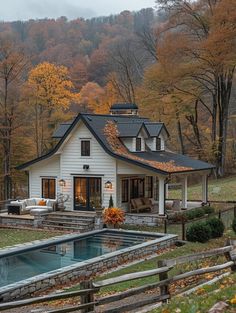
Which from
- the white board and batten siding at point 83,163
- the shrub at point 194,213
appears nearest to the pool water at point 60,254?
the white board and batten siding at point 83,163

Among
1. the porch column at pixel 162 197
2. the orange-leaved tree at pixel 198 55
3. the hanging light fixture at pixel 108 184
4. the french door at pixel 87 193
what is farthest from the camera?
the orange-leaved tree at pixel 198 55

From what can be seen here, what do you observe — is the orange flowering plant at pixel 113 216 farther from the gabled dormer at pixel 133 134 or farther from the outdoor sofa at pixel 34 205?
the gabled dormer at pixel 133 134

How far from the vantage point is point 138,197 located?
27.0 meters

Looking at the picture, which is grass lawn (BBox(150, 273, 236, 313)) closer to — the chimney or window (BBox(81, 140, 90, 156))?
window (BBox(81, 140, 90, 156))

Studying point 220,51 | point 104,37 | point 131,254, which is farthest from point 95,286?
point 104,37

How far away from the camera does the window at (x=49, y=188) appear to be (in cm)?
2711

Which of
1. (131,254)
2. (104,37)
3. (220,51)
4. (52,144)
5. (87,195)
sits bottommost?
(131,254)

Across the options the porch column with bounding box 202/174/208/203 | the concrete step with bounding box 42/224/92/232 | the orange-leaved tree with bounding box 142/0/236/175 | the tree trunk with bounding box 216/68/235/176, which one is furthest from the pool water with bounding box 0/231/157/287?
the tree trunk with bounding box 216/68/235/176

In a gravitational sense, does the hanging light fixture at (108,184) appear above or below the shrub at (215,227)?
above

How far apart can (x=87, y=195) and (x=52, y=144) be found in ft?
56.5

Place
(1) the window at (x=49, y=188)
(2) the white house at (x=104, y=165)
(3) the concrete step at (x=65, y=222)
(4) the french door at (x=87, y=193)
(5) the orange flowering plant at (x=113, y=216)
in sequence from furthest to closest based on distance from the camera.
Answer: (1) the window at (x=49, y=188) → (4) the french door at (x=87, y=193) → (2) the white house at (x=104, y=165) → (3) the concrete step at (x=65, y=222) → (5) the orange flowering plant at (x=113, y=216)

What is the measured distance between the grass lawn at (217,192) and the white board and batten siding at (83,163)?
8221 millimetres

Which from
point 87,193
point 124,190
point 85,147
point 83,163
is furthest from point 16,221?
point 124,190

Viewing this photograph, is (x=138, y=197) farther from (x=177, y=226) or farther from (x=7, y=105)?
(x=7, y=105)
